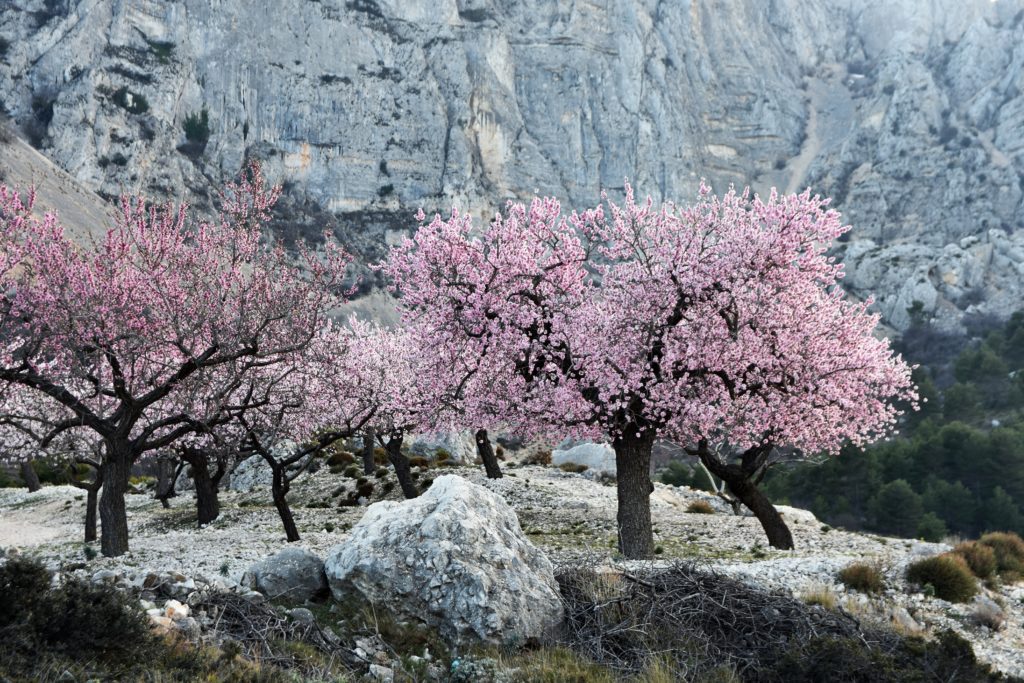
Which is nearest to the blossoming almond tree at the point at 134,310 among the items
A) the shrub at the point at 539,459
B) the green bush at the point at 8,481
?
the shrub at the point at 539,459

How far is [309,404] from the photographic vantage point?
27.5 meters

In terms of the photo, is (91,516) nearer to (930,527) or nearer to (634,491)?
(634,491)

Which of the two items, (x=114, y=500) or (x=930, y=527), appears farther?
(x=930, y=527)

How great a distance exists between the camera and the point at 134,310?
61.6 feet

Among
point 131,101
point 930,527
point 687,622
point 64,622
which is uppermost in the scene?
point 131,101

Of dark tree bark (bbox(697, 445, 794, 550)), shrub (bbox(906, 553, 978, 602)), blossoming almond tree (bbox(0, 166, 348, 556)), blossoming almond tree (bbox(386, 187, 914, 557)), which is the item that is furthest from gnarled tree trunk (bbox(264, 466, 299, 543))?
shrub (bbox(906, 553, 978, 602))

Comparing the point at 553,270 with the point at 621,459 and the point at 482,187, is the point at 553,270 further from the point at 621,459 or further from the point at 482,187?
the point at 482,187

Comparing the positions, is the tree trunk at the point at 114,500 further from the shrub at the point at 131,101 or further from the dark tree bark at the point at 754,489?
the shrub at the point at 131,101

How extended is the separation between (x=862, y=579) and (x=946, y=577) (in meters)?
1.77

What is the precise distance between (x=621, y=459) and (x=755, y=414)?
139 inches

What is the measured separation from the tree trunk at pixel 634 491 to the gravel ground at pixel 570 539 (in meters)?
0.63

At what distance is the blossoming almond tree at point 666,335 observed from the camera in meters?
17.4

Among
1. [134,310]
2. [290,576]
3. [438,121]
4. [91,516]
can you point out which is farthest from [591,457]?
[438,121]

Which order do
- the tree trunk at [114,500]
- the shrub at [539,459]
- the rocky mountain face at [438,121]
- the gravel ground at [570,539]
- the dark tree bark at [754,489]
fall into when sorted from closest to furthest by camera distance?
the gravel ground at [570,539] → the tree trunk at [114,500] → the dark tree bark at [754,489] → the shrub at [539,459] → the rocky mountain face at [438,121]
